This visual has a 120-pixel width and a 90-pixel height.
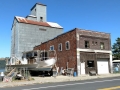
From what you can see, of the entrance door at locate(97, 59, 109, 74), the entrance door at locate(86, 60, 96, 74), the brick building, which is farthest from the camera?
the entrance door at locate(97, 59, 109, 74)

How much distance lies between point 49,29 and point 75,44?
20512mm

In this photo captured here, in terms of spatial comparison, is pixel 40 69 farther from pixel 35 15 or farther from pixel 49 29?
pixel 35 15

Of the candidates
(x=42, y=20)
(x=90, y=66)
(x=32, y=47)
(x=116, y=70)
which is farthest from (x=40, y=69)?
(x=42, y=20)

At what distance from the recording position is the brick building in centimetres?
2773

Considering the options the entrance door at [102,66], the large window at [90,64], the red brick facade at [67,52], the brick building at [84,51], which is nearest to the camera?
the brick building at [84,51]

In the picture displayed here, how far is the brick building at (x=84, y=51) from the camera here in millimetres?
27734

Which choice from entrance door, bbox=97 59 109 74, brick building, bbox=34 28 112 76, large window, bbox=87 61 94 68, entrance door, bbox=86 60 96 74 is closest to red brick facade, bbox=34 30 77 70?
brick building, bbox=34 28 112 76

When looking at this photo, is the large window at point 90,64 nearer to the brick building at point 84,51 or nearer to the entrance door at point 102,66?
the brick building at point 84,51

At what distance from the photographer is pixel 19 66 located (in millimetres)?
27703

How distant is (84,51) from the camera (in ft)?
92.7

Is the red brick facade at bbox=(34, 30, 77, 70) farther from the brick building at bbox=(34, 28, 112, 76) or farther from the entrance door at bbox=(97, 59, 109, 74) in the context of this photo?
the entrance door at bbox=(97, 59, 109, 74)

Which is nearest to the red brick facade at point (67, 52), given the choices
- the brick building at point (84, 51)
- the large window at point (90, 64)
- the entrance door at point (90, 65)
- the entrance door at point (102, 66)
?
the brick building at point (84, 51)

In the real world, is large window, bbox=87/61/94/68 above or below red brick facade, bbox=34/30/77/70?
below

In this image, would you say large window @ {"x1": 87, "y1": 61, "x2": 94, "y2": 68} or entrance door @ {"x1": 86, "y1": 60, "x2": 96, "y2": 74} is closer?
entrance door @ {"x1": 86, "y1": 60, "x2": 96, "y2": 74}
